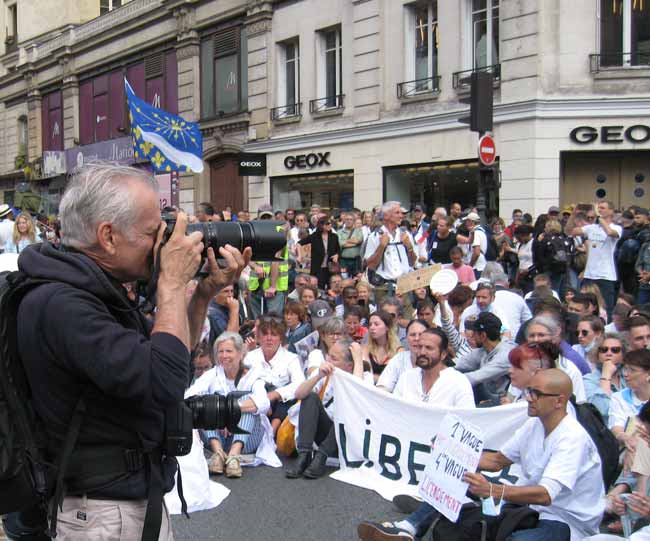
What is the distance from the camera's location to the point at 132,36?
27.9 m

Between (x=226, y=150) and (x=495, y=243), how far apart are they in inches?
515

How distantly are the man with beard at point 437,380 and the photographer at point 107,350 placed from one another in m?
4.17

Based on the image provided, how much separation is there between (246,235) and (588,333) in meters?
5.26

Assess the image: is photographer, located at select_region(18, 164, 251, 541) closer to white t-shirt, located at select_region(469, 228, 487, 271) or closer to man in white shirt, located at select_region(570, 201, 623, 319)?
man in white shirt, located at select_region(570, 201, 623, 319)

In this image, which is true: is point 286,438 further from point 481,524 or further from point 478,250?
point 478,250

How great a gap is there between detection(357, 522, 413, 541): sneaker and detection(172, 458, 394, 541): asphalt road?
42 centimetres

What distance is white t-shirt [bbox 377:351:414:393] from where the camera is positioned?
7.17 metres

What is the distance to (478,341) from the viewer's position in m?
7.50

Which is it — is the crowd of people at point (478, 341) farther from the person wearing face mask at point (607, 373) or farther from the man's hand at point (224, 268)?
the man's hand at point (224, 268)

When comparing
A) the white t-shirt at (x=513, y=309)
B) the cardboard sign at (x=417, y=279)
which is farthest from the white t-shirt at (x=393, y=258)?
the white t-shirt at (x=513, y=309)

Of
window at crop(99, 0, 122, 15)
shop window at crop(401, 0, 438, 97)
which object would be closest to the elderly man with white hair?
shop window at crop(401, 0, 438, 97)

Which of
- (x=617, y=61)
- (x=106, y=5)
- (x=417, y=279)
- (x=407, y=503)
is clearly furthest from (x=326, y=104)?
(x=106, y=5)

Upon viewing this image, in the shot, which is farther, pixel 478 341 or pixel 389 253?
pixel 389 253

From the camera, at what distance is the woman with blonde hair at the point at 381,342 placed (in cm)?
807
